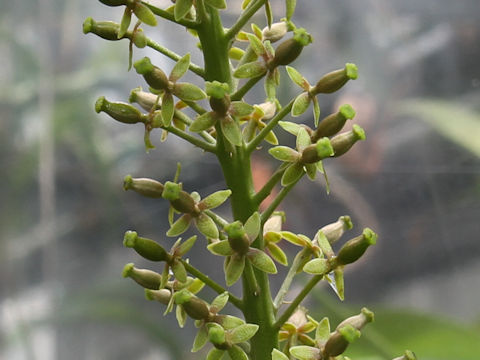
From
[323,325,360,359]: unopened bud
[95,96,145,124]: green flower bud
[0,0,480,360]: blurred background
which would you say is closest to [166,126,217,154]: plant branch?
[95,96,145,124]: green flower bud

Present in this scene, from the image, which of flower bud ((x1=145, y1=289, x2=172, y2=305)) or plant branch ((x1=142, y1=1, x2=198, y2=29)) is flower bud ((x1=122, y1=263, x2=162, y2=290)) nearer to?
flower bud ((x1=145, y1=289, x2=172, y2=305))

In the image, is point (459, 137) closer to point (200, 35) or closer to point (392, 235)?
point (392, 235)

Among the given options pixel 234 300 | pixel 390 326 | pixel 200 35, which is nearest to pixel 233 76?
pixel 200 35

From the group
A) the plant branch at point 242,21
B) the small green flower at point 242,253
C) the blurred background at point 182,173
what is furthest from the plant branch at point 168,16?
the blurred background at point 182,173

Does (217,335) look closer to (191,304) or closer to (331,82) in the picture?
(191,304)

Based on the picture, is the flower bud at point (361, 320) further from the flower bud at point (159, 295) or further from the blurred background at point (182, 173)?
the blurred background at point (182, 173)
